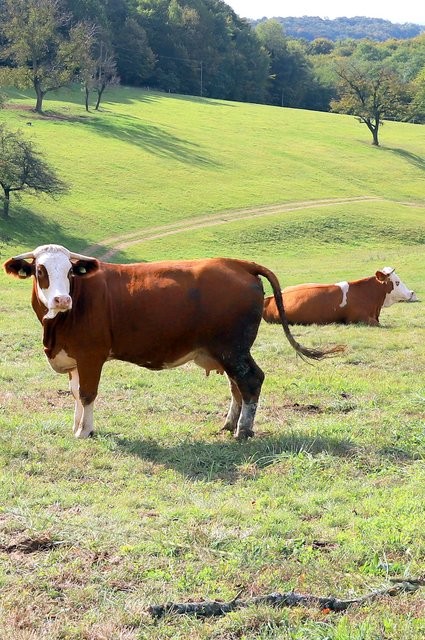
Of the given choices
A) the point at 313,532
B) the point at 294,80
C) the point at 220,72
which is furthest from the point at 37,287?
the point at 294,80

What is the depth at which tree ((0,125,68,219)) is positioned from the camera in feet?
143

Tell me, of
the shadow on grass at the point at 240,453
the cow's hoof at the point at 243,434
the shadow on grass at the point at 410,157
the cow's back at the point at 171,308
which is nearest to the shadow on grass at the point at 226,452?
the shadow on grass at the point at 240,453

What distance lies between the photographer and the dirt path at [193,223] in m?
41.2

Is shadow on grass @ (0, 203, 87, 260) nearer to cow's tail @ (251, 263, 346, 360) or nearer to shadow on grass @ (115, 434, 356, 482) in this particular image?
cow's tail @ (251, 263, 346, 360)

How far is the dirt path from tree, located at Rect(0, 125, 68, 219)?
220 inches

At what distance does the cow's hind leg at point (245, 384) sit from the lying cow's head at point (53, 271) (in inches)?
79.9

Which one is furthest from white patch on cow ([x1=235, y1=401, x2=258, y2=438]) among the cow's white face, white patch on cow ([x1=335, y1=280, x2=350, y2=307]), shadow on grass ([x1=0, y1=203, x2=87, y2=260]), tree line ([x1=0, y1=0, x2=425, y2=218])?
tree line ([x1=0, y1=0, x2=425, y2=218])

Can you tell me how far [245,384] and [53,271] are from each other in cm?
260

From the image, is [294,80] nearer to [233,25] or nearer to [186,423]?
[233,25]

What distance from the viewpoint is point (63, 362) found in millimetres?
9289

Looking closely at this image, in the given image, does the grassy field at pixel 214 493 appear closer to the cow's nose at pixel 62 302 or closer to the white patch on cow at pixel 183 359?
the white patch on cow at pixel 183 359

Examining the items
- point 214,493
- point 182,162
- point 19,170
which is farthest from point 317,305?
point 182,162

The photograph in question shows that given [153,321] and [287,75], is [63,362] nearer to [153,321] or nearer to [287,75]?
[153,321]

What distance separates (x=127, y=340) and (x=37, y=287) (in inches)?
48.5
